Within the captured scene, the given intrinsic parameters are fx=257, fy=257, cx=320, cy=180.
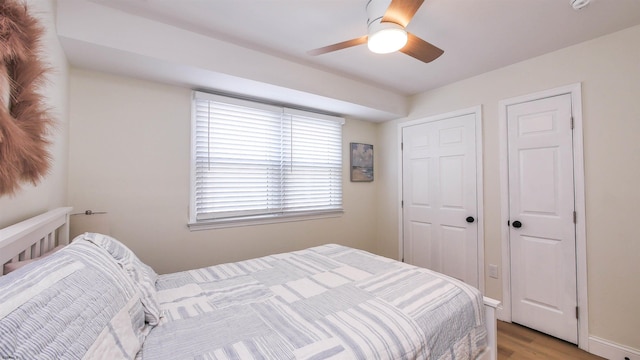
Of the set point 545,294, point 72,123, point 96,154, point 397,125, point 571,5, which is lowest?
point 545,294

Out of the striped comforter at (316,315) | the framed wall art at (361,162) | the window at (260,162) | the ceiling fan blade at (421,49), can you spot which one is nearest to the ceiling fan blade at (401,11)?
the ceiling fan blade at (421,49)

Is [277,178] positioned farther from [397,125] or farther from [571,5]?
[571,5]

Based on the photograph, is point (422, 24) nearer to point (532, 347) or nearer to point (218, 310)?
point (218, 310)

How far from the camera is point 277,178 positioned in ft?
9.64

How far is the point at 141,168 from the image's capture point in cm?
221

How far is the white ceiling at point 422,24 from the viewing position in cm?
168

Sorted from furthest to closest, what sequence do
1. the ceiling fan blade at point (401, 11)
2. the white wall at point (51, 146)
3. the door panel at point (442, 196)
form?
the door panel at point (442, 196), the ceiling fan blade at point (401, 11), the white wall at point (51, 146)

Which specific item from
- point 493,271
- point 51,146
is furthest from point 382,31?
point 493,271

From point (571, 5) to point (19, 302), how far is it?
2.95 meters

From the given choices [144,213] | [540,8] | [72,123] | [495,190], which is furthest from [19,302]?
[495,190]

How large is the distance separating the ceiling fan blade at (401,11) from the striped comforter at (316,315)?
156cm

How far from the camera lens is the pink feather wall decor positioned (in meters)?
0.90

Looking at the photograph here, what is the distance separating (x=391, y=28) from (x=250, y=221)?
214cm

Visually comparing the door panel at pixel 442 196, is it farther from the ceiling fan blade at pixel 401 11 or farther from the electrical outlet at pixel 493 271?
the ceiling fan blade at pixel 401 11
